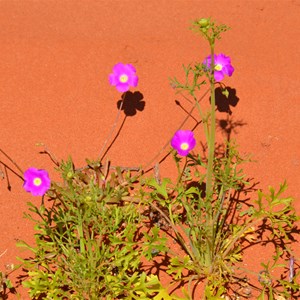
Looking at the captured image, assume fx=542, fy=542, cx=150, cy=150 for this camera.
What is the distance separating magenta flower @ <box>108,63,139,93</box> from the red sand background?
9.8 inches

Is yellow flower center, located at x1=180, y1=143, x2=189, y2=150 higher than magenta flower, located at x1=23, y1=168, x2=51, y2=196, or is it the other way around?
yellow flower center, located at x1=180, y1=143, x2=189, y2=150

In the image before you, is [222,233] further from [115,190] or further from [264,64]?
[264,64]

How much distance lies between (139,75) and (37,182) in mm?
1615

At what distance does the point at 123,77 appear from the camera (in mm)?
4020

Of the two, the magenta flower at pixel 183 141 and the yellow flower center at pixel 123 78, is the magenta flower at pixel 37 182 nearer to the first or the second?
the magenta flower at pixel 183 141

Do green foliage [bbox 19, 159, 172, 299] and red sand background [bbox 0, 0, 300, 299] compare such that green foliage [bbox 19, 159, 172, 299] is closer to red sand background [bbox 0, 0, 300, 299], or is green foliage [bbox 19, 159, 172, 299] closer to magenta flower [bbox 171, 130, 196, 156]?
red sand background [bbox 0, 0, 300, 299]

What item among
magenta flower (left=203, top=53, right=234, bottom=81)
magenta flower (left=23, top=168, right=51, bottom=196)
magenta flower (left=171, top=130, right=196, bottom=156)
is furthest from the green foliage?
magenta flower (left=203, top=53, right=234, bottom=81)

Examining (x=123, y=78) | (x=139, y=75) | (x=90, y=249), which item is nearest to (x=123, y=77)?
(x=123, y=78)

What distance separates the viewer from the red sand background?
3.91 m

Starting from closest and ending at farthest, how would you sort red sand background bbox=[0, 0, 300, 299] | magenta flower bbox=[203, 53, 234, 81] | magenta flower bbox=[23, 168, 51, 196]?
1. magenta flower bbox=[23, 168, 51, 196]
2. magenta flower bbox=[203, 53, 234, 81]
3. red sand background bbox=[0, 0, 300, 299]

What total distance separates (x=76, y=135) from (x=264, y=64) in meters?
1.63

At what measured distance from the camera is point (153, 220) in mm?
3553

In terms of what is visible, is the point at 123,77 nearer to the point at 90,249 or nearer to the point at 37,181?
the point at 37,181

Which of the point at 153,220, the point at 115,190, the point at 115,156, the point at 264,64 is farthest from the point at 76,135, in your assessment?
the point at 264,64
